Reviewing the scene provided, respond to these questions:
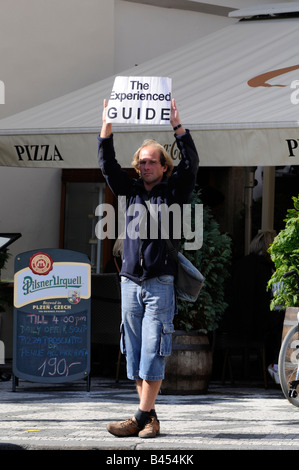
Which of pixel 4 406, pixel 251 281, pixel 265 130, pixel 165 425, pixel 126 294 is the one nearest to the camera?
pixel 126 294

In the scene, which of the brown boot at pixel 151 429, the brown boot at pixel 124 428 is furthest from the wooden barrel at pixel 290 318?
the brown boot at pixel 124 428

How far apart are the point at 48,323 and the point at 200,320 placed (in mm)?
1387

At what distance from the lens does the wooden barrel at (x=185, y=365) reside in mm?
9180

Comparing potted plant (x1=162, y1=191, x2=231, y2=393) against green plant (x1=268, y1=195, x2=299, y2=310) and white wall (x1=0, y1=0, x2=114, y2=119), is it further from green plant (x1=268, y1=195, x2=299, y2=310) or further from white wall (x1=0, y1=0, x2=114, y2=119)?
white wall (x1=0, y1=0, x2=114, y2=119)

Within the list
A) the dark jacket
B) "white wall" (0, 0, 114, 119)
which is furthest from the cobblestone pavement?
"white wall" (0, 0, 114, 119)

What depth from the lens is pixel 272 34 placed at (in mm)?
11367

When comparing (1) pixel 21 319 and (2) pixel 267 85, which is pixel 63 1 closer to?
(2) pixel 267 85

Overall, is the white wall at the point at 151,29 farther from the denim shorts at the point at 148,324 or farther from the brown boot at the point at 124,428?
the brown boot at the point at 124,428

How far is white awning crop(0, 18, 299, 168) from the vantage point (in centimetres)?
881

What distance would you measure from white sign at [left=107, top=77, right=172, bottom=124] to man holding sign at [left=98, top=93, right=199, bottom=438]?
0.12m

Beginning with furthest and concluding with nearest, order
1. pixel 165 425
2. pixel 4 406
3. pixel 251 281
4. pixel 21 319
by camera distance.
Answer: pixel 251 281, pixel 21 319, pixel 4 406, pixel 165 425

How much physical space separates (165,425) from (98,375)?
159 inches

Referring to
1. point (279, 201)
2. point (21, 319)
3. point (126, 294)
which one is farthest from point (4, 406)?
point (279, 201)

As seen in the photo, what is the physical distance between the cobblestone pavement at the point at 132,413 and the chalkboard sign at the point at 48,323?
0.74 ft
